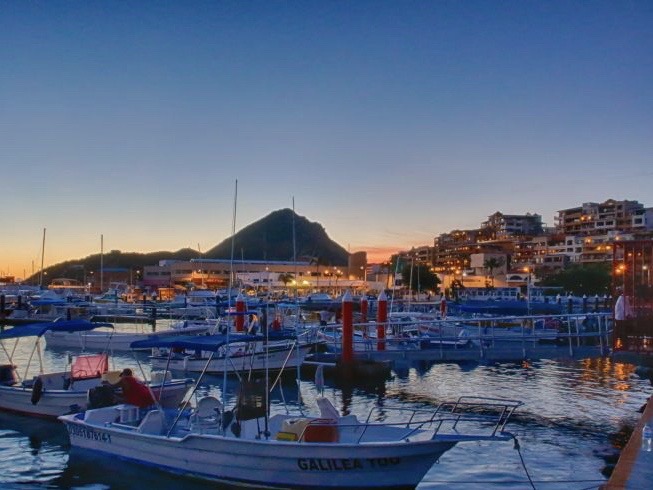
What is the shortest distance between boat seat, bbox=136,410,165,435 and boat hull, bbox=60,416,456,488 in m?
0.72

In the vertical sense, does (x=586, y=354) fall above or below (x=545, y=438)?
above

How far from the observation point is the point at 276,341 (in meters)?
38.3

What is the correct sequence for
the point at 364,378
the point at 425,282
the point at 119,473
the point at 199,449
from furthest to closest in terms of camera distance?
the point at 425,282 < the point at 364,378 < the point at 119,473 < the point at 199,449

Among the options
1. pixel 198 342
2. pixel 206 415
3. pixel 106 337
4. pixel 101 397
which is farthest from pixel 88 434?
pixel 106 337

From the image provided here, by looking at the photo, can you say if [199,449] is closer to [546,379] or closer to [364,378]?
[364,378]

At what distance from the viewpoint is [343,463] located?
15.6 metres

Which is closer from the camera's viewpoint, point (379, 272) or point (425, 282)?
point (425, 282)

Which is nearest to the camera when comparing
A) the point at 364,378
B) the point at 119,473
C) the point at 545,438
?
the point at 119,473

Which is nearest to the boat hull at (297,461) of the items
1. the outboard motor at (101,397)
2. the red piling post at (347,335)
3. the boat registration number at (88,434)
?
the boat registration number at (88,434)

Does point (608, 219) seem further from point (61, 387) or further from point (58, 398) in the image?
point (58, 398)

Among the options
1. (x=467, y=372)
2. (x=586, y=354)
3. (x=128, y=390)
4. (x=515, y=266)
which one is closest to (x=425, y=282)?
(x=515, y=266)

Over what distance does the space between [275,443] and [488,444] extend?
26.0ft

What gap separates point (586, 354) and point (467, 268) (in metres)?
156

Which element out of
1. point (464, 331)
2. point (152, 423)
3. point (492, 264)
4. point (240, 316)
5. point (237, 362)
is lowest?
point (237, 362)
